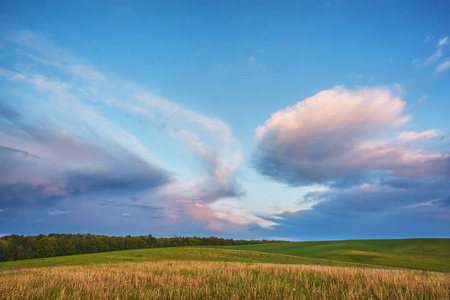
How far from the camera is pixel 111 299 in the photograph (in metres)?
6.91

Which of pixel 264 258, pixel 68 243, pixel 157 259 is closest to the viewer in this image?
pixel 157 259

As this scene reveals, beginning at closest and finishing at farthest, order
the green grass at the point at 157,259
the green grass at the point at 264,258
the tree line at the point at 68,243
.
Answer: the green grass at the point at 157,259 < the green grass at the point at 264,258 < the tree line at the point at 68,243

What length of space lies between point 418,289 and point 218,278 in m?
6.32

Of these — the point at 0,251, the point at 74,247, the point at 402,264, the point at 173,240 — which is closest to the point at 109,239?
the point at 74,247

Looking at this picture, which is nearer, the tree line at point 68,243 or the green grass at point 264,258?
the green grass at point 264,258

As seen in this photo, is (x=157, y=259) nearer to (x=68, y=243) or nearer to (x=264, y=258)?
(x=264, y=258)

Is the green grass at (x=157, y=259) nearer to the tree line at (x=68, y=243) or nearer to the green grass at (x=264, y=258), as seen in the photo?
the green grass at (x=264, y=258)

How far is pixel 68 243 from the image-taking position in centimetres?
10962

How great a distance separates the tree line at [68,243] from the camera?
323ft

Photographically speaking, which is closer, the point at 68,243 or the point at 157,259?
the point at 157,259

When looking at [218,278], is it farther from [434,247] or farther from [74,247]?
[74,247]

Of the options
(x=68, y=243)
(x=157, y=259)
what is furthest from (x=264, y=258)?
(x=68, y=243)

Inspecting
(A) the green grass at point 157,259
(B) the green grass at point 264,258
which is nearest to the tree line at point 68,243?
(B) the green grass at point 264,258

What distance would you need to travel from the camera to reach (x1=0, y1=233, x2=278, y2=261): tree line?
98312 mm
